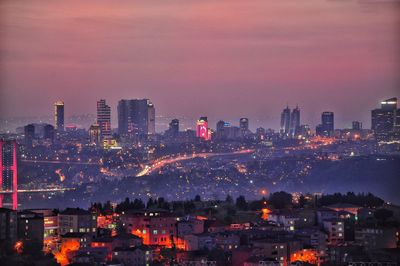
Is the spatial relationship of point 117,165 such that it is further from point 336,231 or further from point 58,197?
point 336,231

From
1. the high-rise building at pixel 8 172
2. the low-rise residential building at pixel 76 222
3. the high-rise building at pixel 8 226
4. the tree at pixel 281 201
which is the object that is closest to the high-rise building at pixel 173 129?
the high-rise building at pixel 8 172

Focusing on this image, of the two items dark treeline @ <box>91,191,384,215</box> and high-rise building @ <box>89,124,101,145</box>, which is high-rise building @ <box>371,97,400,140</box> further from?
dark treeline @ <box>91,191,384,215</box>

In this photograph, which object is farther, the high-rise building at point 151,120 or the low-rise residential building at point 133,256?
the high-rise building at point 151,120

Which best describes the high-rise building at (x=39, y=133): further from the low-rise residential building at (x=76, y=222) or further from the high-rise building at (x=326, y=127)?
the low-rise residential building at (x=76, y=222)

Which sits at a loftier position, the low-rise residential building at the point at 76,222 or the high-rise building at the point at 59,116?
the high-rise building at the point at 59,116

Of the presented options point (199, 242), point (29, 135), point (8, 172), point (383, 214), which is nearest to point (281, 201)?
point (383, 214)
